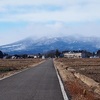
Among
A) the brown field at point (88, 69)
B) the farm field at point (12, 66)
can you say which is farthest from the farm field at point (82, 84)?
the farm field at point (12, 66)

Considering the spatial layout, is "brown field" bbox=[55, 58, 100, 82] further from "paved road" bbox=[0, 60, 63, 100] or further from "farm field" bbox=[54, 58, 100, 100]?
"paved road" bbox=[0, 60, 63, 100]

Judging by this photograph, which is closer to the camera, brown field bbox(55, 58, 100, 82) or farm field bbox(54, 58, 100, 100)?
farm field bbox(54, 58, 100, 100)

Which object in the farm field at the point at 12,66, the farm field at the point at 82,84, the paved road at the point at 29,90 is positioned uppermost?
the farm field at the point at 12,66

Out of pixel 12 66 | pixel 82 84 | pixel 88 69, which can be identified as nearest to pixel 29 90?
pixel 82 84

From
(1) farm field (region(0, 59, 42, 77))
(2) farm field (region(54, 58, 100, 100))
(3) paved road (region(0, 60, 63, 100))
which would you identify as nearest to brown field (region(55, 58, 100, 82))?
(2) farm field (region(54, 58, 100, 100))

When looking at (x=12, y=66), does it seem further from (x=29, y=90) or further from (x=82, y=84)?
(x=29, y=90)

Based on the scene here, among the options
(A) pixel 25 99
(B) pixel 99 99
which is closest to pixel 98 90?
(B) pixel 99 99

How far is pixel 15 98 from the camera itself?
14.8m

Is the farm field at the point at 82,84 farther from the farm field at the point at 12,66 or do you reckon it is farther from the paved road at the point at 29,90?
the farm field at the point at 12,66

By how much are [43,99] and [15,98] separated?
4.06 feet

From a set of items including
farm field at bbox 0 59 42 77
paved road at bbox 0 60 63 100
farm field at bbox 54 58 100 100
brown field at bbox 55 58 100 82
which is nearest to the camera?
paved road at bbox 0 60 63 100

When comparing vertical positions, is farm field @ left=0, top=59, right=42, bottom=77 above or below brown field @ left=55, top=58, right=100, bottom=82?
above

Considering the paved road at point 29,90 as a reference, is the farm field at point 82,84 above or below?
below

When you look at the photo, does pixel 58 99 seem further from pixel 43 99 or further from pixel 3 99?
pixel 3 99
